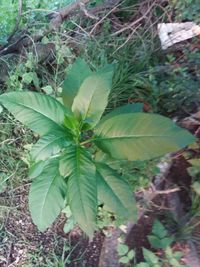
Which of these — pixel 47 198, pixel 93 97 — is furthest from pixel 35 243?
pixel 93 97

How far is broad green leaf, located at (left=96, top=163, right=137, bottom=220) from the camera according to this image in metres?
1.14

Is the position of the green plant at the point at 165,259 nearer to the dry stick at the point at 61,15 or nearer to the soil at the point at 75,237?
the soil at the point at 75,237

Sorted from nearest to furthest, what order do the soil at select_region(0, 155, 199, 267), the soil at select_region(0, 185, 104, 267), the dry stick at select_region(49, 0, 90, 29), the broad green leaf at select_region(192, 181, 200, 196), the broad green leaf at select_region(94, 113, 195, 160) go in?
the broad green leaf at select_region(94, 113, 195, 160) < the broad green leaf at select_region(192, 181, 200, 196) < the soil at select_region(0, 155, 199, 267) < the soil at select_region(0, 185, 104, 267) < the dry stick at select_region(49, 0, 90, 29)

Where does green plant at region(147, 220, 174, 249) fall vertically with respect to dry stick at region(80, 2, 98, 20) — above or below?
below

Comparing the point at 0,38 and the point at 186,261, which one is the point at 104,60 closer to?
the point at 0,38

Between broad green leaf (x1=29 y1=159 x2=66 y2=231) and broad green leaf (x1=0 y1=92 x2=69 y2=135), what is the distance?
14 centimetres

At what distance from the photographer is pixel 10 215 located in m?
1.75

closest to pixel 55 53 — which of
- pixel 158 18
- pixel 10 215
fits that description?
pixel 158 18

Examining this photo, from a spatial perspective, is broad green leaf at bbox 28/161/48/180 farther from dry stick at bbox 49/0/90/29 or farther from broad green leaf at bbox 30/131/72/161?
dry stick at bbox 49/0/90/29

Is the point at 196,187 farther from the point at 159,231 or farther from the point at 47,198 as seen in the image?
the point at 47,198

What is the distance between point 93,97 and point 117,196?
11.6 inches

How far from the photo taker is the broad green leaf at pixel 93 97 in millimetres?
1160

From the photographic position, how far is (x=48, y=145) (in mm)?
1109

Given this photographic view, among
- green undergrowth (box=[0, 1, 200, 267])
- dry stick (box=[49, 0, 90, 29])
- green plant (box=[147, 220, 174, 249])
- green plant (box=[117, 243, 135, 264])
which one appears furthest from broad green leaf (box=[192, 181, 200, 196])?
dry stick (box=[49, 0, 90, 29])
